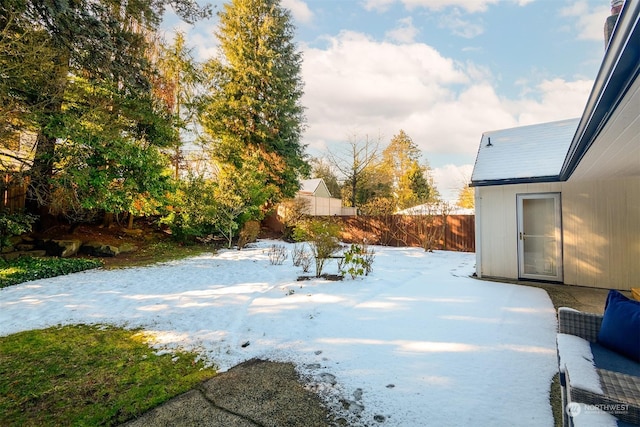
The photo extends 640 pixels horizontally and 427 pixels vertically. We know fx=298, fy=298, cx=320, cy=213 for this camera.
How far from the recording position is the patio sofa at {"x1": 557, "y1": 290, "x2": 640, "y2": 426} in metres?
1.55

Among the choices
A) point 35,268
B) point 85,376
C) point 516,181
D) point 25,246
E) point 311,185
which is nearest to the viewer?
point 85,376

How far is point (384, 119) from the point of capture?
71.5 feet

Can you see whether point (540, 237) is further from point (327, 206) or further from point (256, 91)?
point (327, 206)

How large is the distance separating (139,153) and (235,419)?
311 inches

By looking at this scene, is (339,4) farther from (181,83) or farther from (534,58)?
(181,83)

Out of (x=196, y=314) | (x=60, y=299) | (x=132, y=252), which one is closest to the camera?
(x=196, y=314)

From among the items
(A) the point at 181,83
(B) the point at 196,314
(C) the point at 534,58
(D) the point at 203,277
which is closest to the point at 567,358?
(B) the point at 196,314

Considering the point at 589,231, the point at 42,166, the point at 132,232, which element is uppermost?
the point at 42,166

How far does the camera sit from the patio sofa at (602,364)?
5.10ft

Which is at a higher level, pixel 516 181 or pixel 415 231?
pixel 516 181

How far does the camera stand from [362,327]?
3.98 metres

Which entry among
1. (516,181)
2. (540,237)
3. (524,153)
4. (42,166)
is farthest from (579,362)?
(42,166)

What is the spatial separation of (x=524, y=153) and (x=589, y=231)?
222cm

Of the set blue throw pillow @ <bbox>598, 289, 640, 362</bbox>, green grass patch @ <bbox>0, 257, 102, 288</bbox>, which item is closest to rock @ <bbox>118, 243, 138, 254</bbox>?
green grass patch @ <bbox>0, 257, 102, 288</bbox>
